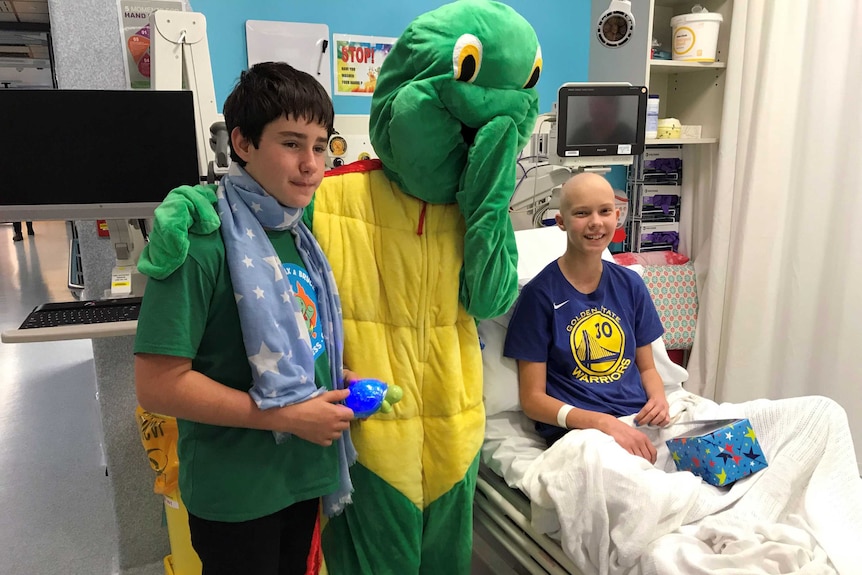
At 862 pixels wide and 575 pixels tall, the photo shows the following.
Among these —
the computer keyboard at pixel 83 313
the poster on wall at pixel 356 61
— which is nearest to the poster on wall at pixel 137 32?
the computer keyboard at pixel 83 313

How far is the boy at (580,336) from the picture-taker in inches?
61.9

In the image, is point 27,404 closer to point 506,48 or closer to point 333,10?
point 333,10

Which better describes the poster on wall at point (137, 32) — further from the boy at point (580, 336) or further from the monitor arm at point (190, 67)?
the boy at point (580, 336)

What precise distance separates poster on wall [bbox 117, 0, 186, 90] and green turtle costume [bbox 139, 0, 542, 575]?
2.95 feet

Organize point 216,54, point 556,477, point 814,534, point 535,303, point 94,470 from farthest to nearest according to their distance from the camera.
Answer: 1. point 94,470
2. point 216,54
3. point 535,303
4. point 556,477
5. point 814,534

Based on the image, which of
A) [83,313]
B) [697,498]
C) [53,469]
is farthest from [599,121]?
[53,469]

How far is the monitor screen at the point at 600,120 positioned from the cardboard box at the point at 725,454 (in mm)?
911

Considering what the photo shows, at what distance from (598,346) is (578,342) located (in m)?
0.06

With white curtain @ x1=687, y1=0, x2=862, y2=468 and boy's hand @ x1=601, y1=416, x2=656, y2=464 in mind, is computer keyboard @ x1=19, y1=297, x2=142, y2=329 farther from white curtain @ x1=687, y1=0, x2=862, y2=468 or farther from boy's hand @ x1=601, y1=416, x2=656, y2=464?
white curtain @ x1=687, y1=0, x2=862, y2=468

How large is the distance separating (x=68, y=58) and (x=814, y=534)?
2126 mm

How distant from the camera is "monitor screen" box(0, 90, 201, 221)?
1492mm

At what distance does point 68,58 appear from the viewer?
5.66 feet

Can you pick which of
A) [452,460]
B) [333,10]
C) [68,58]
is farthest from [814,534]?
[333,10]

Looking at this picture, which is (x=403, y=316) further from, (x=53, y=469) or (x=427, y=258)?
(x=53, y=469)
